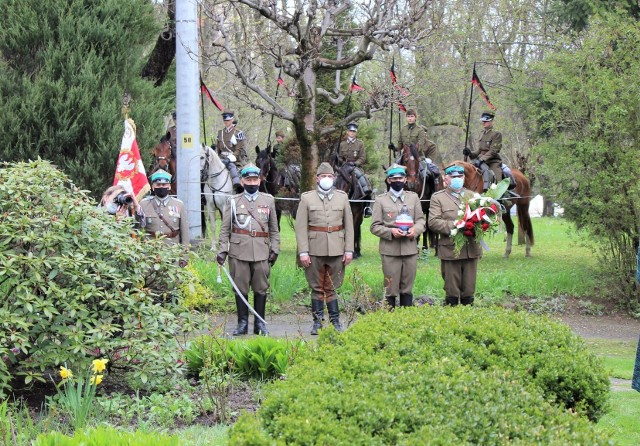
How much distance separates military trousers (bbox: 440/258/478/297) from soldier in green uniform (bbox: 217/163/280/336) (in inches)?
84.9

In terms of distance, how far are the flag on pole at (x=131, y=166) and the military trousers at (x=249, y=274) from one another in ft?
6.11

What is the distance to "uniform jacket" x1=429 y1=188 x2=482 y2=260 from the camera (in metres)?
11.4

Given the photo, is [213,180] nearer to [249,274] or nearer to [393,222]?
[249,274]

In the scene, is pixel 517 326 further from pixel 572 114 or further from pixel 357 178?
pixel 357 178

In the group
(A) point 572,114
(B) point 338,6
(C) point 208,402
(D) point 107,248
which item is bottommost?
(C) point 208,402

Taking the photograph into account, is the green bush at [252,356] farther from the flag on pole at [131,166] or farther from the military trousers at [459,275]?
the flag on pole at [131,166]

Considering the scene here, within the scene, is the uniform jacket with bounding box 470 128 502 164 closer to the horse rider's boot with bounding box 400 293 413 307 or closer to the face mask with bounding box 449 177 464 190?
the face mask with bounding box 449 177 464 190

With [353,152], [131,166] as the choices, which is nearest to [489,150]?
[353,152]

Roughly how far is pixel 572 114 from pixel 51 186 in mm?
9187

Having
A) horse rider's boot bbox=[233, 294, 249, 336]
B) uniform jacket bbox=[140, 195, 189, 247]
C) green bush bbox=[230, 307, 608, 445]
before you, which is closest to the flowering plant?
horse rider's boot bbox=[233, 294, 249, 336]

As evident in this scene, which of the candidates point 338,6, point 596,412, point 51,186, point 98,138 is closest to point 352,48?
point 338,6

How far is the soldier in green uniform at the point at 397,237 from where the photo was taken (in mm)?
11594

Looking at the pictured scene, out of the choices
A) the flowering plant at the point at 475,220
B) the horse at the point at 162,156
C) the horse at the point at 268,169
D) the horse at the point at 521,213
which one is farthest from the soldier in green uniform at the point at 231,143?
the flowering plant at the point at 475,220

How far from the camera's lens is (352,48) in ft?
82.9
